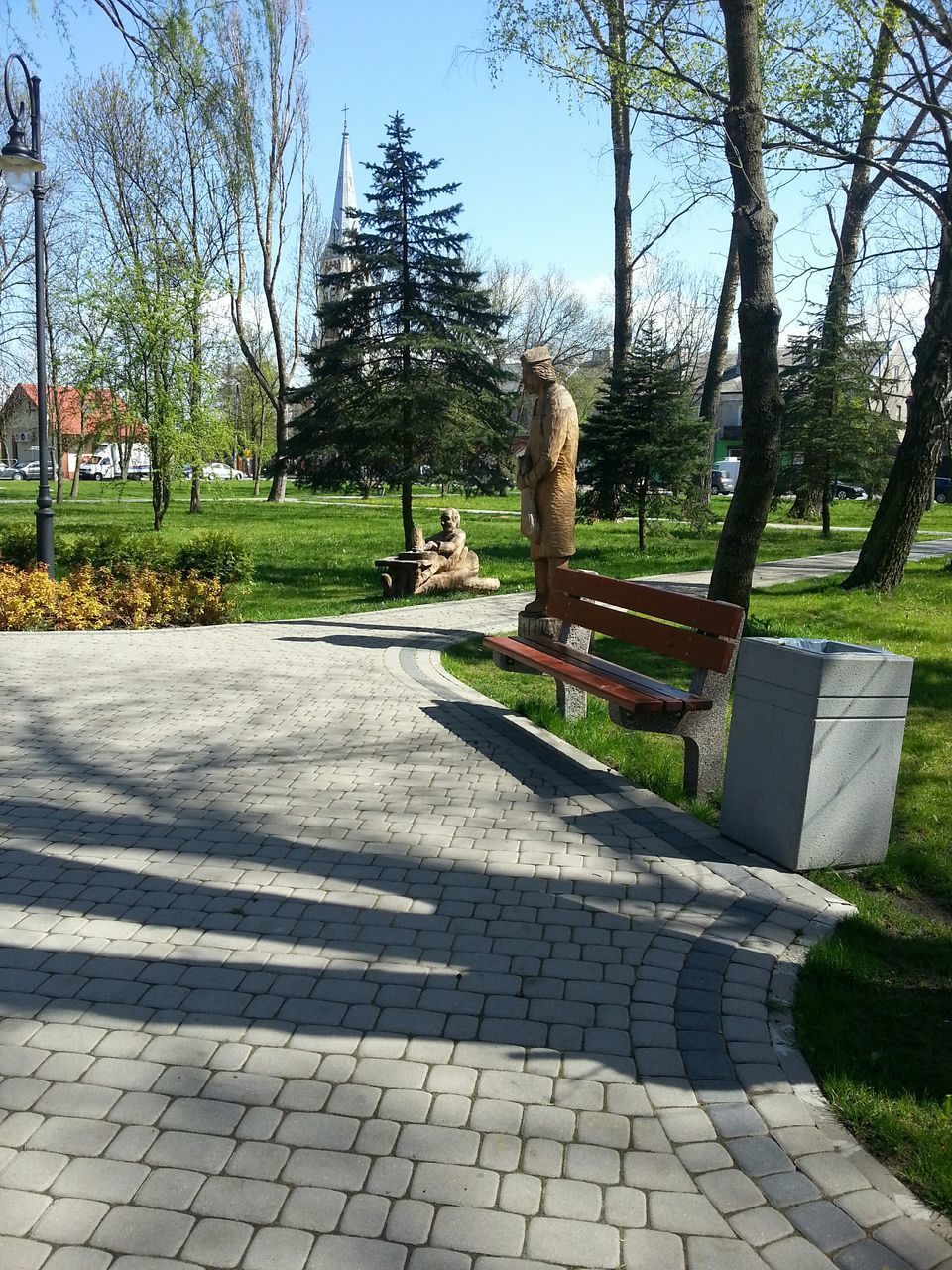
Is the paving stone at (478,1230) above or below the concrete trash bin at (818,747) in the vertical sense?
below

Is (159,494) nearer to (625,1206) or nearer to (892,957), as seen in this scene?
(892,957)

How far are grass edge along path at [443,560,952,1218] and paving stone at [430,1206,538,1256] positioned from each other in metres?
1.02

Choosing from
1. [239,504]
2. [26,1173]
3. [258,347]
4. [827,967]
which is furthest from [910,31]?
[258,347]

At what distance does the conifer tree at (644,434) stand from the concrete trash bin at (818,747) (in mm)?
13412

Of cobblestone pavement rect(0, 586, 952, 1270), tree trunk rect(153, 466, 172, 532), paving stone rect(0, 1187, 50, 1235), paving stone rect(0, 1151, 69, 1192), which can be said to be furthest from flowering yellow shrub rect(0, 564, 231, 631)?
tree trunk rect(153, 466, 172, 532)

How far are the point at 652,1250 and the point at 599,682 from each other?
3808mm

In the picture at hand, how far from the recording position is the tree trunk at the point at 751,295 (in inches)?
333

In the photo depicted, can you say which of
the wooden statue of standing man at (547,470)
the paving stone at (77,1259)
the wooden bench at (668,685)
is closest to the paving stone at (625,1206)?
the paving stone at (77,1259)

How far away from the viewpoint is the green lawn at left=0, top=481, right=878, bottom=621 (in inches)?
596

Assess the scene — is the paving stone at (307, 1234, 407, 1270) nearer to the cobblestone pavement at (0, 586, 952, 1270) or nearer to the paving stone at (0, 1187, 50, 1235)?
the cobblestone pavement at (0, 586, 952, 1270)

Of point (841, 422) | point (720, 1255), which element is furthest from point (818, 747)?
point (841, 422)

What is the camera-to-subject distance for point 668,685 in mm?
6031

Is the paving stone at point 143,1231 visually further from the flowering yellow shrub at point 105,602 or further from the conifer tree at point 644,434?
the conifer tree at point 644,434

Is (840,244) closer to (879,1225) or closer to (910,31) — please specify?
(910,31)
